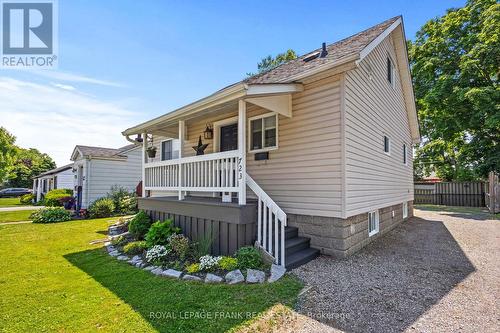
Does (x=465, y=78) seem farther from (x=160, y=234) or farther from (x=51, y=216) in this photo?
(x=51, y=216)

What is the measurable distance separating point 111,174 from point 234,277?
1339 centimetres

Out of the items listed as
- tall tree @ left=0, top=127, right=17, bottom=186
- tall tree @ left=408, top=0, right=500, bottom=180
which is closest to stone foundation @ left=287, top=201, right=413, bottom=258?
tall tree @ left=408, top=0, right=500, bottom=180

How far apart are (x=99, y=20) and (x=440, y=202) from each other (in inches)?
889

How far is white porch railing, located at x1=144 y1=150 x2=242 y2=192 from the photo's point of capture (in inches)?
210

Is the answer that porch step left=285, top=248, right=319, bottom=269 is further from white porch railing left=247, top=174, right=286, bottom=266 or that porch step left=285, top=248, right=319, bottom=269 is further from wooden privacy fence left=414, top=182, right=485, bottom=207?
wooden privacy fence left=414, top=182, right=485, bottom=207

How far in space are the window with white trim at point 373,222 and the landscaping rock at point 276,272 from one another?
376 cm

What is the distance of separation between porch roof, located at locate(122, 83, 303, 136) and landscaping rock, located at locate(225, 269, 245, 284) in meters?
3.27

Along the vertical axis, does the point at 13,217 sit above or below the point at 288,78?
below

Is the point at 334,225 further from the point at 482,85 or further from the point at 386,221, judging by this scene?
the point at 482,85

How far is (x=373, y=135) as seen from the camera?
724 centimetres

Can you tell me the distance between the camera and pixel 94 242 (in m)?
7.29

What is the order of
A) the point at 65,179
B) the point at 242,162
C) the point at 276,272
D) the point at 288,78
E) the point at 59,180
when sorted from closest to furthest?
the point at 276,272, the point at 242,162, the point at 288,78, the point at 65,179, the point at 59,180

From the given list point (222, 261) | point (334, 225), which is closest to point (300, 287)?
point (222, 261)

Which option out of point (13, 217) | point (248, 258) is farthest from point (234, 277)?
point (13, 217)
